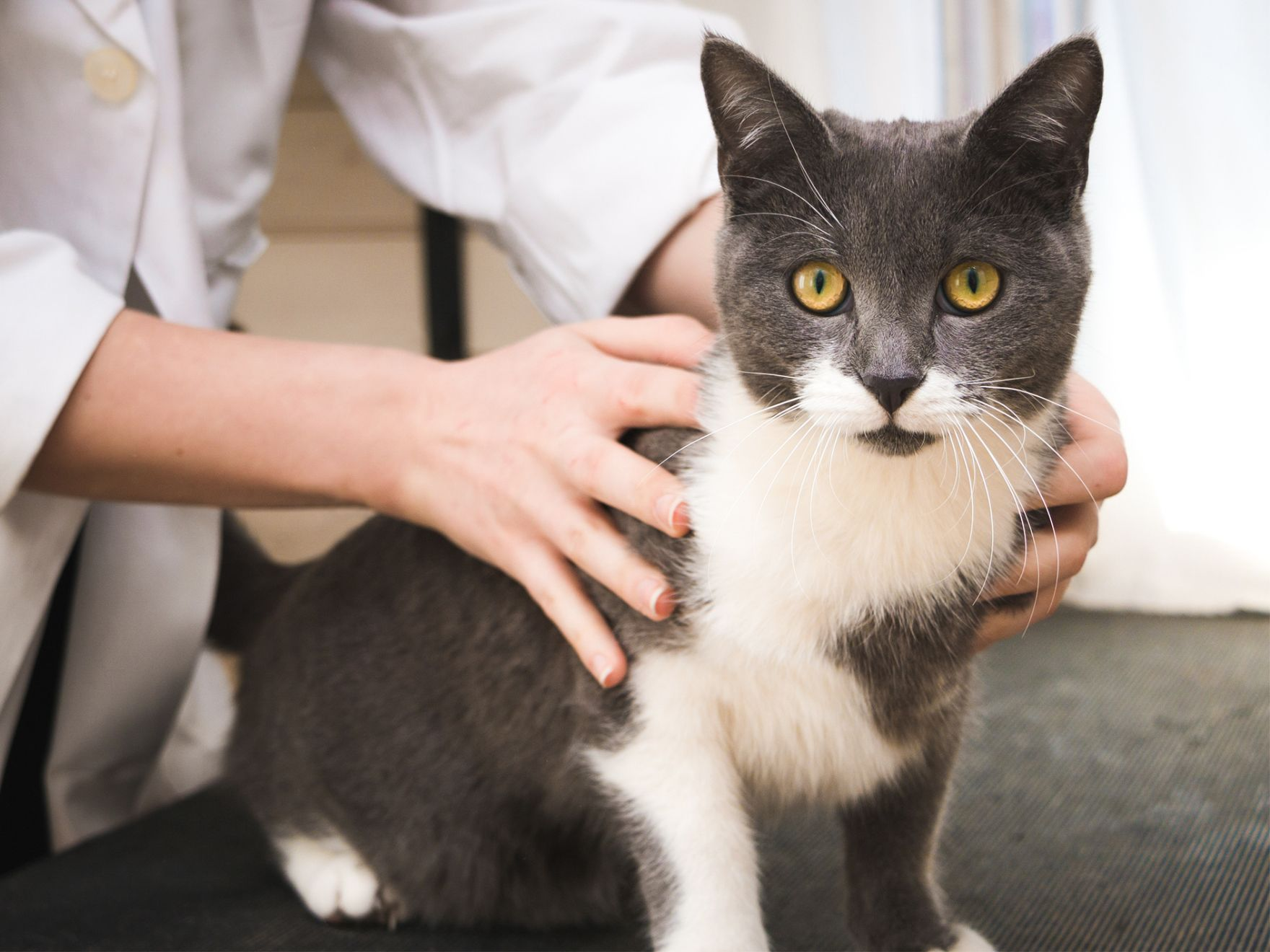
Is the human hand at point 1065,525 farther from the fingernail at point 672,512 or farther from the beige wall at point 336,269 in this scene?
the beige wall at point 336,269

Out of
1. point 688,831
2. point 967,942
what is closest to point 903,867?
point 967,942

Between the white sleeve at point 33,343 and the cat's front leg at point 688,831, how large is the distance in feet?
1.50

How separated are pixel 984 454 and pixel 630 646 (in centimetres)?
26

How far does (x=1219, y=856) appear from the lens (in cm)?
91

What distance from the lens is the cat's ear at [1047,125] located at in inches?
24.5

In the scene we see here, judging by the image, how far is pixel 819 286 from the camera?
2.16ft

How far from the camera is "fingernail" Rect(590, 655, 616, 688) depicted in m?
0.75

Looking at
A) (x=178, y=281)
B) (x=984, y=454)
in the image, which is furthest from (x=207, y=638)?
(x=984, y=454)

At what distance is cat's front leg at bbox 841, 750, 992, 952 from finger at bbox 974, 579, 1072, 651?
0.10 meters

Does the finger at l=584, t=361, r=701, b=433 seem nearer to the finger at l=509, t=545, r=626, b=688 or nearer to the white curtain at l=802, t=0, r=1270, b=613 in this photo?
the finger at l=509, t=545, r=626, b=688

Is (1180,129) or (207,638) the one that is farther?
(1180,129)

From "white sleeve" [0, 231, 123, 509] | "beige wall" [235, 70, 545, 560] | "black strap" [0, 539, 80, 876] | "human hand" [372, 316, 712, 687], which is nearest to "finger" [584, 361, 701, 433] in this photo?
"human hand" [372, 316, 712, 687]

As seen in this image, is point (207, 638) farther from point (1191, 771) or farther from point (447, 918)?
point (1191, 771)

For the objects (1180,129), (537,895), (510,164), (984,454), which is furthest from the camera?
(1180,129)
